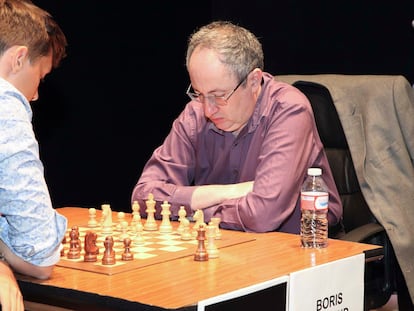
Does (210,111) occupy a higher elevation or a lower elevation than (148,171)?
higher

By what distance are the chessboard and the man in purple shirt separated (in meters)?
0.17

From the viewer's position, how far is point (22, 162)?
7.02ft

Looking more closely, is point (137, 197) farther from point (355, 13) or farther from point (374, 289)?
point (355, 13)

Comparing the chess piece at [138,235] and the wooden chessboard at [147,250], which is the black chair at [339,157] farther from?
the chess piece at [138,235]

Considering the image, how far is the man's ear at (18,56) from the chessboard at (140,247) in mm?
572

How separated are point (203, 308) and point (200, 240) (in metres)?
0.49

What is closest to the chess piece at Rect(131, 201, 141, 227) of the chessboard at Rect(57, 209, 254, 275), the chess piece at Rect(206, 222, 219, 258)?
the chessboard at Rect(57, 209, 254, 275)

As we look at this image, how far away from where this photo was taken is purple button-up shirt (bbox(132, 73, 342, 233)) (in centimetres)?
310

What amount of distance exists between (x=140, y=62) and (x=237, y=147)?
7.34 ft

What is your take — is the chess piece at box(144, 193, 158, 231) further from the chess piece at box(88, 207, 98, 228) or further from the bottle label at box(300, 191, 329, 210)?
the bottle label at box(300, 191, 329, 210)

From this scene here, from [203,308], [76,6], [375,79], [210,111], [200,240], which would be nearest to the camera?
[203,308]

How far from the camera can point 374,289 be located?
3.51 meters

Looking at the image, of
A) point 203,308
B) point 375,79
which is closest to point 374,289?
point 375,79

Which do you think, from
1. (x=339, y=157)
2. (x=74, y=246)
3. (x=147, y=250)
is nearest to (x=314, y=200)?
(x=147, y=250)
